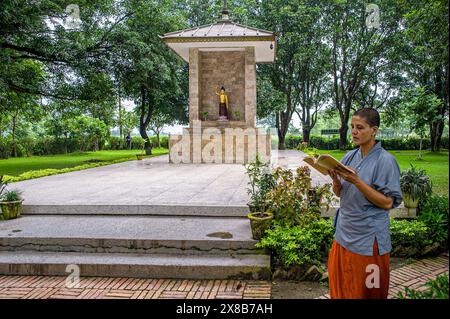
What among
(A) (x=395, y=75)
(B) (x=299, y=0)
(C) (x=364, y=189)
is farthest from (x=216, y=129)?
(A) (x=395, y=75)

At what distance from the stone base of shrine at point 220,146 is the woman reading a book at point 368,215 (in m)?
12.2

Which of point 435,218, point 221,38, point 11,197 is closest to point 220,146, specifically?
point 221,38

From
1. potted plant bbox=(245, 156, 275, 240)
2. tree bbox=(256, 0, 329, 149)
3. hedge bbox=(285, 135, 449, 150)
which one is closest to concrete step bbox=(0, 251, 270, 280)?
potted plant bbox=(245, 156, 275, 240)

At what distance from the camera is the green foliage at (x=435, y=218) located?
4.71 metres

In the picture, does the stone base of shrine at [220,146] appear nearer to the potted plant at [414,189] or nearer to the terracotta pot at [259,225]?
the potted plant at [414,189]

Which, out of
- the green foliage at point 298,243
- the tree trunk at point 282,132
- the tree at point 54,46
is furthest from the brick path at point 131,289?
the tree trunk at point 282,132

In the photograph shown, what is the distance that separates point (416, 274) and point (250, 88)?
44.2 ft

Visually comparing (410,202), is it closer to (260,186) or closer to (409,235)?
(409,235)

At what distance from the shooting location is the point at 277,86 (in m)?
28.6

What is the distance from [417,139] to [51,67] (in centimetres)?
2717

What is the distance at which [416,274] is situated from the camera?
13.7ft
